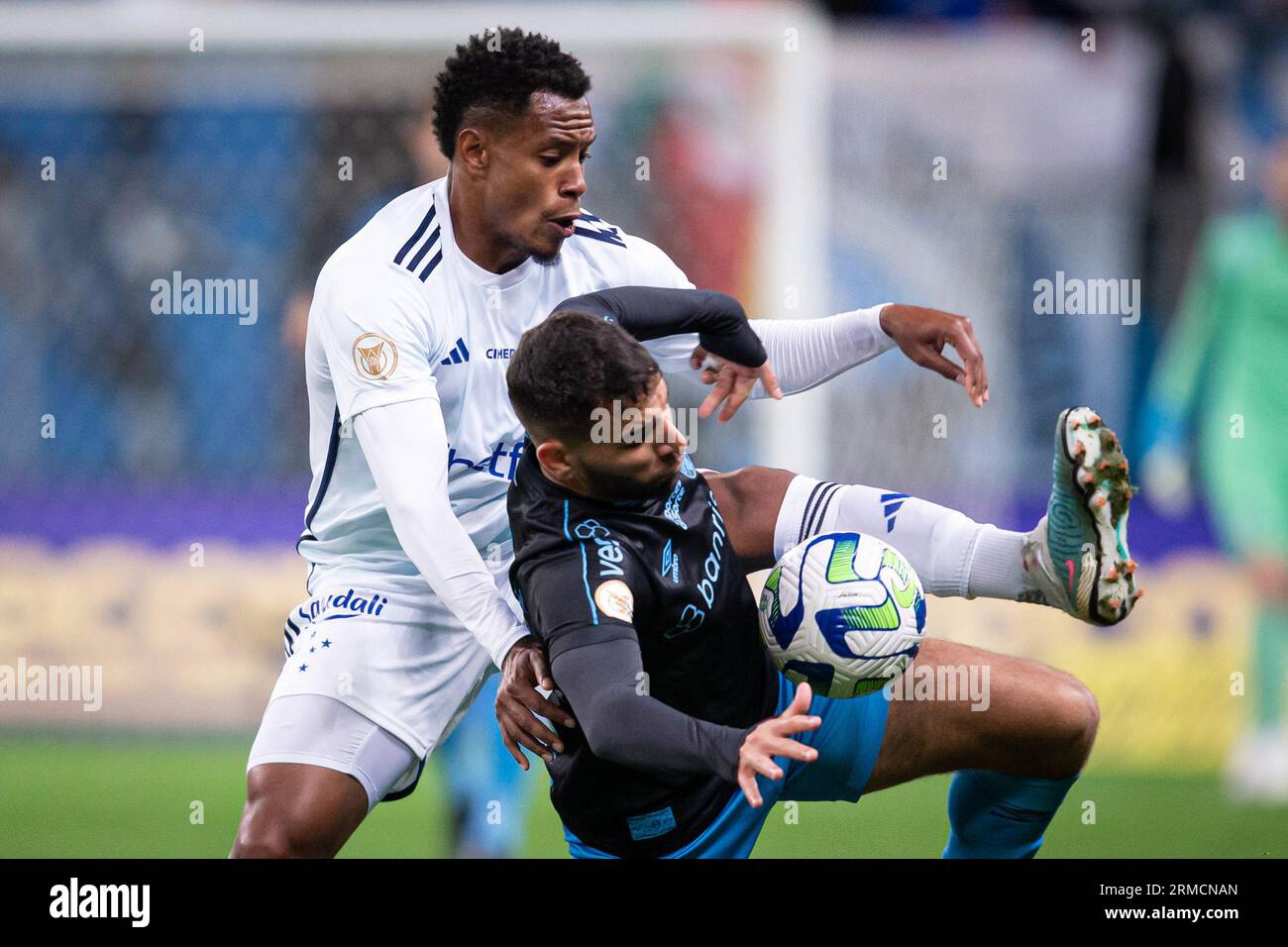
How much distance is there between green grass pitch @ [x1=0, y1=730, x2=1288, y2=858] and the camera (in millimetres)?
6348

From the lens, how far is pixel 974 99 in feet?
35.1

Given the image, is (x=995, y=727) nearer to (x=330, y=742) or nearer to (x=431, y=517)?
(x=431, y=517)

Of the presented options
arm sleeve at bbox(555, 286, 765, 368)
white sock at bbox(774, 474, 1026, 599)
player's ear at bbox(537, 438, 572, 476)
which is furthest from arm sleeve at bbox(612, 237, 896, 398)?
player's ear at bbox(537, 438, 572, 476)

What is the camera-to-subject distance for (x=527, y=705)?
3.27 meters

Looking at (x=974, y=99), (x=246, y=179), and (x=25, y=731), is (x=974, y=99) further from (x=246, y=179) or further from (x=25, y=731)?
(x=25, y=731)

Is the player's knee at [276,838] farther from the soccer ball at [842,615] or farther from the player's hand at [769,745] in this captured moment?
the player's hand at [769,745]

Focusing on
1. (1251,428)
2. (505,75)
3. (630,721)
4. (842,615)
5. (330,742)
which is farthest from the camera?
(1251,428)

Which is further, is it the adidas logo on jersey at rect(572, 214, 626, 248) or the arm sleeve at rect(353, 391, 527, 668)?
the adidas logo on jersey at rect(572, 214, 626, 248)

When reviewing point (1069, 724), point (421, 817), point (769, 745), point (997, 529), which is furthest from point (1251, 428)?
point (769, 745)

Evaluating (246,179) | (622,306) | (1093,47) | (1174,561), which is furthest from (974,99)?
(622,306)

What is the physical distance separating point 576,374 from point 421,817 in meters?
4.57

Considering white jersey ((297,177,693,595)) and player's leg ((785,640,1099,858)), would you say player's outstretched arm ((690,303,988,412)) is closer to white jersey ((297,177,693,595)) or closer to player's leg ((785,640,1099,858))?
white jersey ((297,177,693,595))

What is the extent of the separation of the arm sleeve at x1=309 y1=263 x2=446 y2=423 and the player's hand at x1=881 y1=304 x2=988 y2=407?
1080 mm
